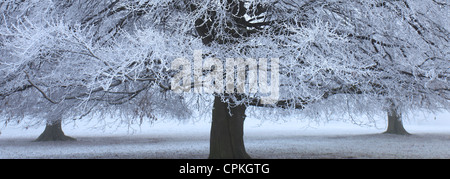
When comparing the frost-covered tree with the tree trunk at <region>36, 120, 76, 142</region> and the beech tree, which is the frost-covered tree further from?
the tree trunk at <region>36, 120, 76, 142</region>

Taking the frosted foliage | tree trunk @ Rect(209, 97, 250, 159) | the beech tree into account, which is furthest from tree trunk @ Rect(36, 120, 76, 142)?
tree trunk @ Rect(209, 97, 250, 159)

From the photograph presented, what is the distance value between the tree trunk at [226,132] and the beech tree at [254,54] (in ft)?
0.09

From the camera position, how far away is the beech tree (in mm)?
7785

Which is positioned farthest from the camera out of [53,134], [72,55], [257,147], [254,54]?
[53,134]

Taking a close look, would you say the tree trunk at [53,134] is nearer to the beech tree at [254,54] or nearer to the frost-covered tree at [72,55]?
the frost-covered tree at [72,55]

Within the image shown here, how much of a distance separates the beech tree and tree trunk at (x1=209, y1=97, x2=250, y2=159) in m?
0.03

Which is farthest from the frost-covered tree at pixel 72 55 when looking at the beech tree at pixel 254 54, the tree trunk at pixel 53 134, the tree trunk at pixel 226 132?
the tree trunk at pixel 53 134

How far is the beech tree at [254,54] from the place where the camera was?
779cm

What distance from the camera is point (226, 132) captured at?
34.9 feet

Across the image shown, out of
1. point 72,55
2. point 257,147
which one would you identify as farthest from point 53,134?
point 72,55

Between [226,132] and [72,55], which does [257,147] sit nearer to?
[226,132]

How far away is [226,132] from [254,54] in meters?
2.82

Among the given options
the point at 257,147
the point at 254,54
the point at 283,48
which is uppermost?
the point at 283,48

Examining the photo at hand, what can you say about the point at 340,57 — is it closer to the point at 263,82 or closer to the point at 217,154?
the point at 263,82
